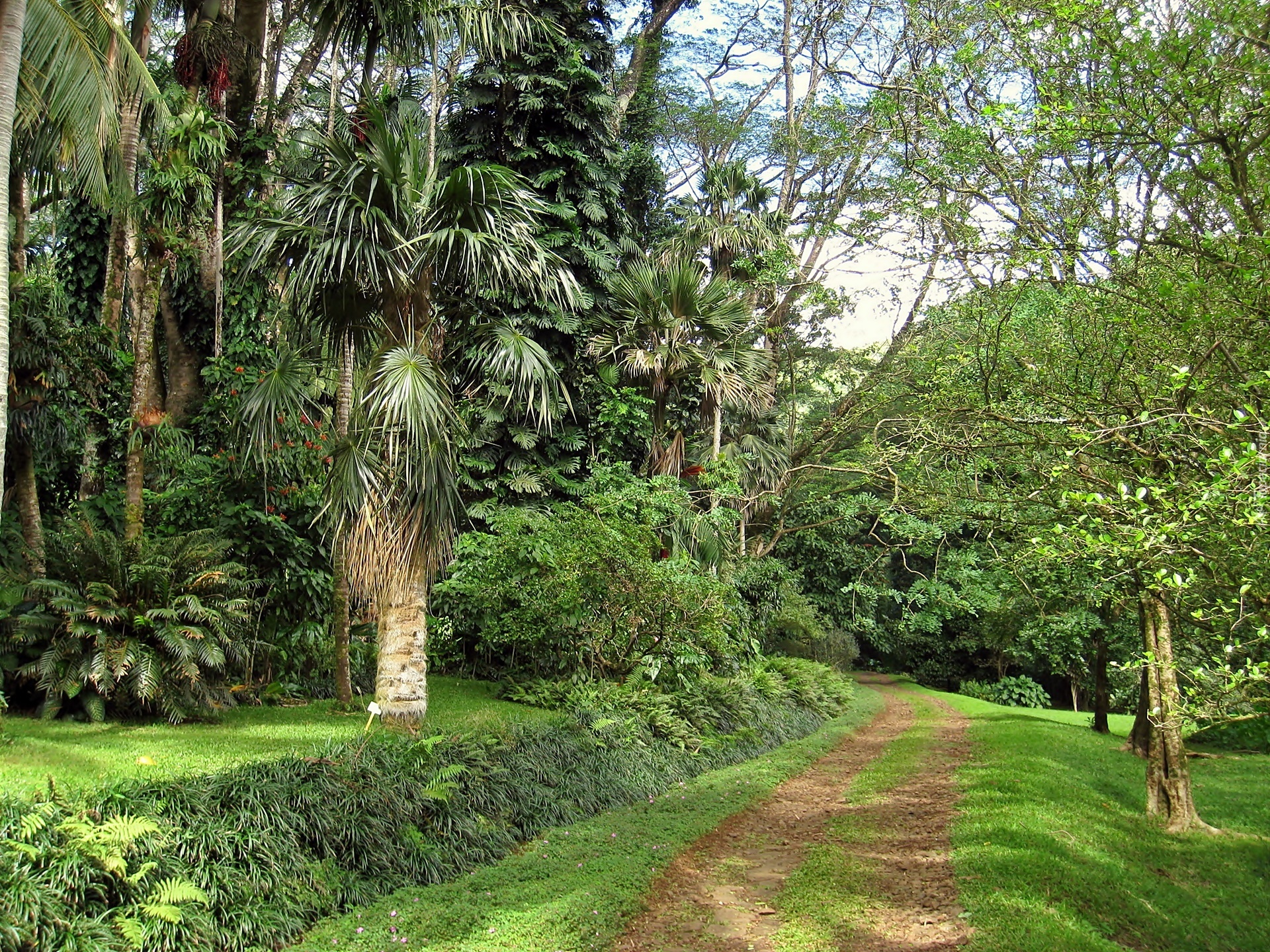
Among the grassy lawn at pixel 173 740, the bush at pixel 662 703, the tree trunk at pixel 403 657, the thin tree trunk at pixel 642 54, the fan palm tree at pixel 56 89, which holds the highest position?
the thin tree trunk at pixel 642 54

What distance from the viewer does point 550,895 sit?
6504 millimetres

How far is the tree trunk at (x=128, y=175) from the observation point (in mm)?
10242

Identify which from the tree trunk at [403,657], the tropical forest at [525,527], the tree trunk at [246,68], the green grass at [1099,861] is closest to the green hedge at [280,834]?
the tropical forest at [525,527]

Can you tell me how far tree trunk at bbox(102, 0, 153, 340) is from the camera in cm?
1024

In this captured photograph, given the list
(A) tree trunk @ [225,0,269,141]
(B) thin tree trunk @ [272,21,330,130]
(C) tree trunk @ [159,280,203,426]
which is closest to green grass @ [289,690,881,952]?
(C) tree trunk @ [159,280,203,426]

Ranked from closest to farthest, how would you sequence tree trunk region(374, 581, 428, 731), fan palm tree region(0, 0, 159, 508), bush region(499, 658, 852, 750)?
fan palm tree region(0, 0, 159, 508) → tree trunk region(374, 581, 428, 731) → bush region(499, 658, 852, 750)

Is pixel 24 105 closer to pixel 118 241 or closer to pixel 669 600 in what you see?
pixel 118 241

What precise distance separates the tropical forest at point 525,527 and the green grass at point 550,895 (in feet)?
0.16

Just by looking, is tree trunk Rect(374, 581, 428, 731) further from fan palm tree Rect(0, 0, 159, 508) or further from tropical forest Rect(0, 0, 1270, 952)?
fan palm tree Rect(0, 0, 159, 508)

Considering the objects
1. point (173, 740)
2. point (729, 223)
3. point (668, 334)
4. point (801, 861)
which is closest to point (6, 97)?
point (173, 740)

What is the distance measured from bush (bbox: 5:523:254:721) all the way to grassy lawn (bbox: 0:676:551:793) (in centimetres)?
26

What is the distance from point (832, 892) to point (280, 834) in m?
4.18

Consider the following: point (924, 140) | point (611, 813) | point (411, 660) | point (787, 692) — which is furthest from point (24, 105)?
point (787, 692)

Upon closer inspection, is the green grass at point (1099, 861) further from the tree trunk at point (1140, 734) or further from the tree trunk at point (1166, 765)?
the tree trunk at point (1140, 734)
